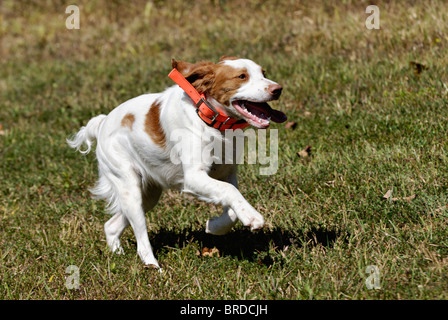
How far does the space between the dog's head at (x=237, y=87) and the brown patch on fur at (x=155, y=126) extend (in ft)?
1.29

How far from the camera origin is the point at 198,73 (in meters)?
3.70

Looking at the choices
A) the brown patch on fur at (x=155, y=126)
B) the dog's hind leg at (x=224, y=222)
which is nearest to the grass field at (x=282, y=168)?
the dog's hind leg at (x=224, y=222)

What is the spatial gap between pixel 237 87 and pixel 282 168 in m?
1.60

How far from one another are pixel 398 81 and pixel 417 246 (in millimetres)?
2987

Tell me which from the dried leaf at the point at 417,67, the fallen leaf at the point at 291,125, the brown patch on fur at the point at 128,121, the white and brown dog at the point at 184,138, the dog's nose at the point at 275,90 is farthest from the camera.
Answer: the dried leaf at the point at 417,67

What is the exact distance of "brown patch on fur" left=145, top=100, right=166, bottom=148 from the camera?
3934 mm

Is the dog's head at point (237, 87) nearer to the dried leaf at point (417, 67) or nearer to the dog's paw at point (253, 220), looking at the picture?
the dog's paw at point (253, 220)

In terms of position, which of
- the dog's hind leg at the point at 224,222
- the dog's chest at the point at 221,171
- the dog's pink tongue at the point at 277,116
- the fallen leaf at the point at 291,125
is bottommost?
the dog's hind leg at the point at 224,222

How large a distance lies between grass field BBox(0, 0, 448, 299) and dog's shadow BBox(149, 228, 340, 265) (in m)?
0.02

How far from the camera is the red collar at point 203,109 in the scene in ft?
12.0

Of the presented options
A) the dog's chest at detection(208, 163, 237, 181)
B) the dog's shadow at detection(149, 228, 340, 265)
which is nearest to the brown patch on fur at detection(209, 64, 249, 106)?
the dog's chest at detection(208, 163, 237, 181)

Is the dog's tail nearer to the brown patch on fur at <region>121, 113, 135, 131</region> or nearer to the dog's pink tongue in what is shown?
the brown patch on fur at <region>121, 113, 135, 131</region>

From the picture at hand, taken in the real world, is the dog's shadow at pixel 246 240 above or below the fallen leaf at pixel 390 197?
below

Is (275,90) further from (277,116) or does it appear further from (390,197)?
(390,197)
